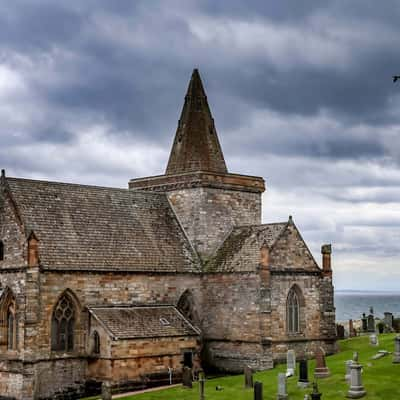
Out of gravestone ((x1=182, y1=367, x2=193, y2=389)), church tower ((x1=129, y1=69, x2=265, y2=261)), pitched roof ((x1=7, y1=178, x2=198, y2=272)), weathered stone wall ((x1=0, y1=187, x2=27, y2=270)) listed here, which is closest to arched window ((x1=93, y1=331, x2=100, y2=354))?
pitched roof ((x1=7, y1=178, x2=198, y2=272))

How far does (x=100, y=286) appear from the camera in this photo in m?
38.9

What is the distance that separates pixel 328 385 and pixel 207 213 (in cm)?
1643

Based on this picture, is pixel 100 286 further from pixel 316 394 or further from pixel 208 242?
pixel 316 394

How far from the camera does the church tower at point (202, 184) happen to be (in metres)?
45.2

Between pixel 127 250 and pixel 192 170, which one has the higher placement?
pixel 192 170

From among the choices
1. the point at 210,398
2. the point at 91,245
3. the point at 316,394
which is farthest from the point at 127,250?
the point at 316,394

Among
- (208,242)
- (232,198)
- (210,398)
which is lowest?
(210,398)

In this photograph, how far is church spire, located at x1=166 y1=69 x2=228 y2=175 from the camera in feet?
154

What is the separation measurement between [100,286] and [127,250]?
3026 mm

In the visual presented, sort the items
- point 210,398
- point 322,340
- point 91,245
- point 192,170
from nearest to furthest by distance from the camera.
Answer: point 210,398, point 91,245, point 322,340, point 192,170

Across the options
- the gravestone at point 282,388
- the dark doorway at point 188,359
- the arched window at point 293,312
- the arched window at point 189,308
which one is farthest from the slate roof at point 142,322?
the gravestone at point 282,388

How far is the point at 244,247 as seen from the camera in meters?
43.3

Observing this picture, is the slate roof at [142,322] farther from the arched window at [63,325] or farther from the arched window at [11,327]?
the arched window at [11,327]

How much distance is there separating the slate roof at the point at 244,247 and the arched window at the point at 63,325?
9199 mm
